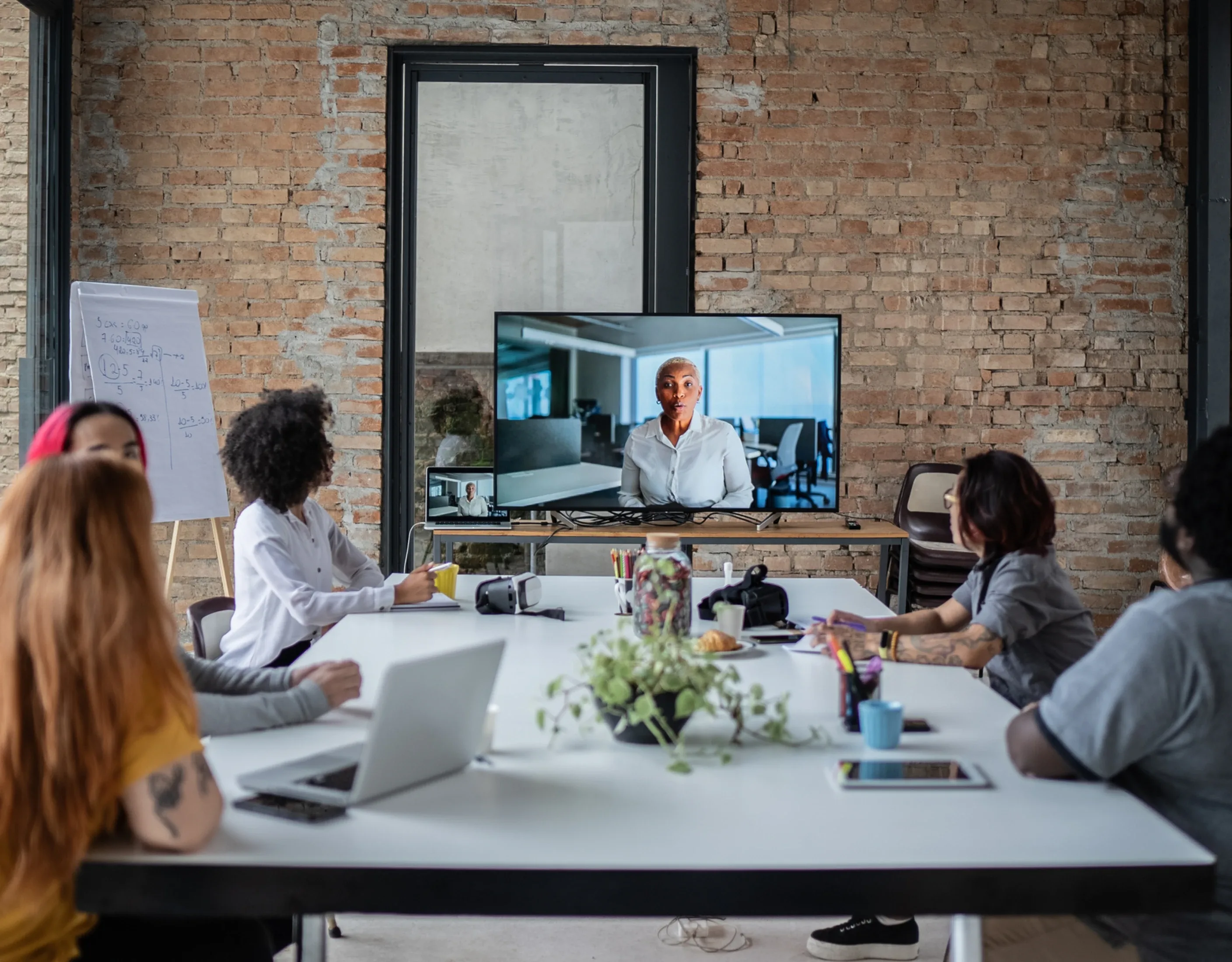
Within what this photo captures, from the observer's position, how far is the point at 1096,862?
116cm

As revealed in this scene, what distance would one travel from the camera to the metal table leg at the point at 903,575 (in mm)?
4668

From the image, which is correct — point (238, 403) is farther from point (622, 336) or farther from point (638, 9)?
point (638, 9)

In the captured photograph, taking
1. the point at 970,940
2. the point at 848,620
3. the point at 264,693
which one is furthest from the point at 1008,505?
the point at 264,693

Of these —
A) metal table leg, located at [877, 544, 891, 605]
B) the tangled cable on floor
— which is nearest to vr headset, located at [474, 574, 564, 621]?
the tangled cable on floor

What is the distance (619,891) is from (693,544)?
398 cm

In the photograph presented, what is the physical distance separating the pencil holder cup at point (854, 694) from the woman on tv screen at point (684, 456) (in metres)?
3.14

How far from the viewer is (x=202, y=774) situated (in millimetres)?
1222

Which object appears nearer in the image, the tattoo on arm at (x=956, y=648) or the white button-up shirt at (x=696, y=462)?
the tattoo on arm at (x=956, y=648)

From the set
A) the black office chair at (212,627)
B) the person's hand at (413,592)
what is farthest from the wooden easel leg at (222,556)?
the person's hand at (413,592)

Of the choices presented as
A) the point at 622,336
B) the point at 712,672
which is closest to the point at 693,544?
the point at 622,336

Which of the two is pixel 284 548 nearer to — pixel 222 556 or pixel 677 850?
pixel 677 850

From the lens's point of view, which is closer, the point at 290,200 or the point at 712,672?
the point at 712,672

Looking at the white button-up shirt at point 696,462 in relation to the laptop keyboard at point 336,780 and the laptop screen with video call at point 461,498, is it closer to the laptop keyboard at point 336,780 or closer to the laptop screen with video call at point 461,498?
the laptop screen with video call at point 461,498

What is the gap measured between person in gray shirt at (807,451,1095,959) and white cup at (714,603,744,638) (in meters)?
0.17
